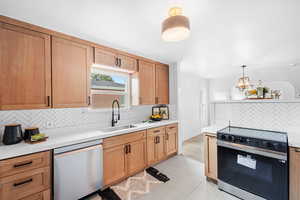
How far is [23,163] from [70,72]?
4.13ft

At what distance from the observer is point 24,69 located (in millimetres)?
1616

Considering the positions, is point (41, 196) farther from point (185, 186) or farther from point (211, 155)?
point (211, 155)

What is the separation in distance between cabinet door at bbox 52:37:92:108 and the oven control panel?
2.24 m

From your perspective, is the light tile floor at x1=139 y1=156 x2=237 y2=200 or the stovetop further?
the light tile floor at x1=139 y1=156 x2=237 y2=200

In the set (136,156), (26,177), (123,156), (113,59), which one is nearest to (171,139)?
(136,156)

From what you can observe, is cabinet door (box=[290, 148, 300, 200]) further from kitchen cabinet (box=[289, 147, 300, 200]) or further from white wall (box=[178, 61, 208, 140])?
white wall (box=[178, 61, 208, 140])

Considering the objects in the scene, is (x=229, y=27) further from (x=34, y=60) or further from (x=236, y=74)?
(x=236, y=74)

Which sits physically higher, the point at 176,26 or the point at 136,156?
the point at 176,26

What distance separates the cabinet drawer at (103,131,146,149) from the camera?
6.71 ft

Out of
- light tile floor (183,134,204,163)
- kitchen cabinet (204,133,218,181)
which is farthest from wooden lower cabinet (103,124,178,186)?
kitchen cabinet (204,133,218,181)

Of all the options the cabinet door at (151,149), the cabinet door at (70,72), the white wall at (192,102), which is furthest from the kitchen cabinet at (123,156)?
the white wall at (192,102)

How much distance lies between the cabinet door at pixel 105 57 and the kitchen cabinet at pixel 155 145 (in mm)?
1532

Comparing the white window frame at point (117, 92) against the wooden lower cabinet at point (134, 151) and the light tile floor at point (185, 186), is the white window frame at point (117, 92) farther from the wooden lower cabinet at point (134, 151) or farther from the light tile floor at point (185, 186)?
the light tile floor at point (185, 186)

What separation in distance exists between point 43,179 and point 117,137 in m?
1.00
